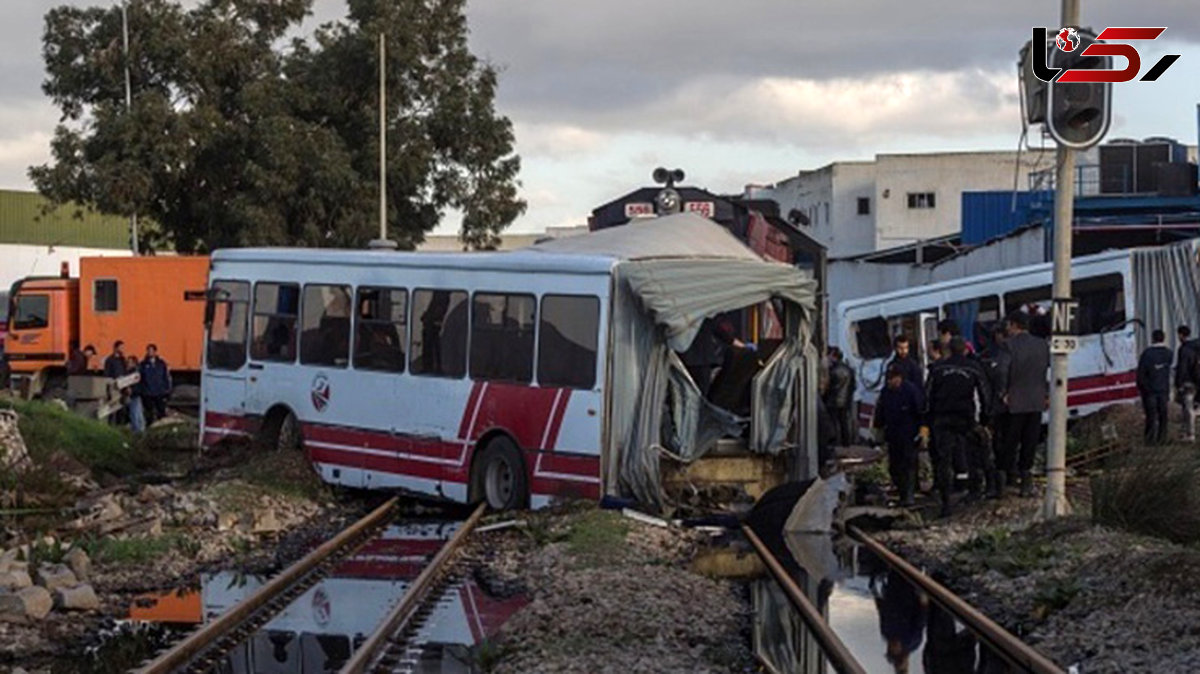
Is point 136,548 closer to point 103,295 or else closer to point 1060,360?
point 1060,360

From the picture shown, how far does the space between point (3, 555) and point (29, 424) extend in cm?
1127

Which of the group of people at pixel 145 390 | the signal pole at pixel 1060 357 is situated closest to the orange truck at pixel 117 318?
the group of people at pixel 145 390

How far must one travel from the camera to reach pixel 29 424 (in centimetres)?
2706

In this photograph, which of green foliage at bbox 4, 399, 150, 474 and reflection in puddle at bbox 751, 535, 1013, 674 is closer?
reflection in puddle at bbox 751, 535, 1013, 674

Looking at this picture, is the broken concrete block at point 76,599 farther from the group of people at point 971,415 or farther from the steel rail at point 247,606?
the group of people at point 971,415

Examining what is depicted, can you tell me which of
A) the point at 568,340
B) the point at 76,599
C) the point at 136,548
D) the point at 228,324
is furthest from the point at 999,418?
the point at 76,599

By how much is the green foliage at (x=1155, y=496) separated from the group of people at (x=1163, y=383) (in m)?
5.91

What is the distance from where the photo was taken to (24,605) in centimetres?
1366

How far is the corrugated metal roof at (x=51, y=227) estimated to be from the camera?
83.1 meters

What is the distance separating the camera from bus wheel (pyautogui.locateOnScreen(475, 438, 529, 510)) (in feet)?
65.4

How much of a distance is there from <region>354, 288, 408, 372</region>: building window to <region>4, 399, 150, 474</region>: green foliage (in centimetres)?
569

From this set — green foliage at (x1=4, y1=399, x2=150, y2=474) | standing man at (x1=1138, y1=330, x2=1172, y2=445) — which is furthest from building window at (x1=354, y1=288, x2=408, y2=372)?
standing man at (x1=1138, y1=330, x2=1172, y2=445)

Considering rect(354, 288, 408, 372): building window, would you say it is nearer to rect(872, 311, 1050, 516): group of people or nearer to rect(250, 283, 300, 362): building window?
rect(250, 283, 300, 362): building window

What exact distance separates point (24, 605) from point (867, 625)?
598 cm
